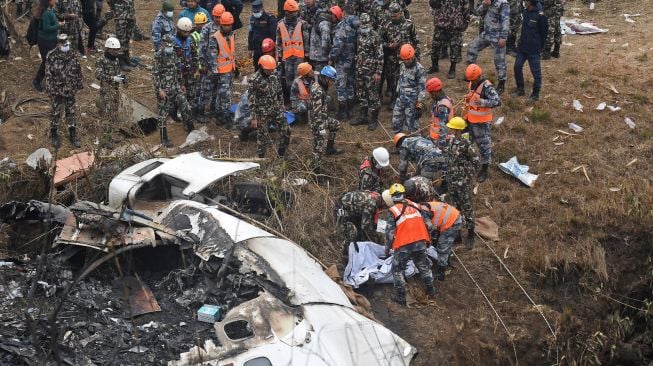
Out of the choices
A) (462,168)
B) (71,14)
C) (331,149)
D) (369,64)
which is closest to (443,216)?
(462,168)

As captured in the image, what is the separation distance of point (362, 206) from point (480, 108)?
96.8 inches

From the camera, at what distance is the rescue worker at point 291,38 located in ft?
37.1

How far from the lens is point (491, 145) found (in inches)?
404

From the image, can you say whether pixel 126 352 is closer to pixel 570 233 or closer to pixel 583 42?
pixel 570 233

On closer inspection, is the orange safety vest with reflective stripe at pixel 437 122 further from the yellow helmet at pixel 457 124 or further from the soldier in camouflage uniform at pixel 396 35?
the soldier in camouflage uniform at pixel 396 35

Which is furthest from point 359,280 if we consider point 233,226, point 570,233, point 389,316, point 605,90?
point 605,90

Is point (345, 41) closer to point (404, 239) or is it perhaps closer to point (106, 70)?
point (106, 70)

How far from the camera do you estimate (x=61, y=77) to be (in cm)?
1034

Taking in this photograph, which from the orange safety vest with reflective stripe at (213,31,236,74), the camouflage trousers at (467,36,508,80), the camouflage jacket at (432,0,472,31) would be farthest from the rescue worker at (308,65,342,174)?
the camouflage trousers at (467,36,508,80)

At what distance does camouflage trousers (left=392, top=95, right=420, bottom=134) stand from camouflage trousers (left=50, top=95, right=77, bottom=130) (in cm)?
481

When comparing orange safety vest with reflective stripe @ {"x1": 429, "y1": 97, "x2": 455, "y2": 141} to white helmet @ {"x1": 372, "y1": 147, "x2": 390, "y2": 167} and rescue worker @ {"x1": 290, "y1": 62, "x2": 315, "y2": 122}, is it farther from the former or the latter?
rescue worker @ {"x1": 290, "y1": 62, "x2": 315, "y2": 122}

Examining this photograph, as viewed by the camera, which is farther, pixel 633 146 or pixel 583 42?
pixel 583 42

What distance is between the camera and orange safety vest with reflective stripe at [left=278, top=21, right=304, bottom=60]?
1134 centimetres

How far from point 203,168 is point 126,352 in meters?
3.31
